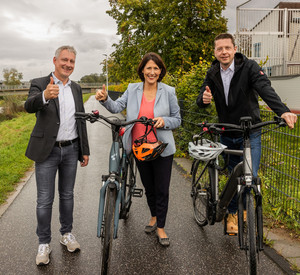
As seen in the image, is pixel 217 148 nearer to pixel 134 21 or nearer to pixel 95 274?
pixel 95 274

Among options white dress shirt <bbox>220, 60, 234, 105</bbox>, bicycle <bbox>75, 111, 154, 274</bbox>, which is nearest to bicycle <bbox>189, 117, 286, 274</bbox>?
white dress shirt <bbox>220, 60, 234, 105</bbox>

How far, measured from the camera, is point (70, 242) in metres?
3.46

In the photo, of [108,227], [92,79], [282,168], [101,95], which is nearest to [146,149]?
[101,95]

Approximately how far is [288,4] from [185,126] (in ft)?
53.4

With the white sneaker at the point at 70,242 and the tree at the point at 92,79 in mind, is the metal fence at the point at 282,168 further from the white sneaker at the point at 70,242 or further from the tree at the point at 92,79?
the tree at the point at 92,79

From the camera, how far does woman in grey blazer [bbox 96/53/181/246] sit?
3.43 metres

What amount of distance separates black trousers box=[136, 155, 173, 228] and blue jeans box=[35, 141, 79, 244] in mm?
784

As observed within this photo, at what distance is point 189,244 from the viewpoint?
359 cm

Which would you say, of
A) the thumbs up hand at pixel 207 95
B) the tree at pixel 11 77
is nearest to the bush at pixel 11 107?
the thumbs up hand at pixel 207 95

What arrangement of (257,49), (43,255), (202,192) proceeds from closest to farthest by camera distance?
(43,255) < (202,192) < (257,49)

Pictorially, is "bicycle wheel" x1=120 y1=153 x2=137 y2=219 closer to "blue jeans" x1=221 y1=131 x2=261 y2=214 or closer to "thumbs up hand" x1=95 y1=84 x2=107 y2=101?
"thumbs up hand" x1=95 y1=84 x2=107 y2=101

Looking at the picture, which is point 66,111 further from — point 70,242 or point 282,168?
point 282,168

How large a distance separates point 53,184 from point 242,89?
2181 millimetres

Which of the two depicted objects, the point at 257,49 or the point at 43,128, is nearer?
the point at 43,128
